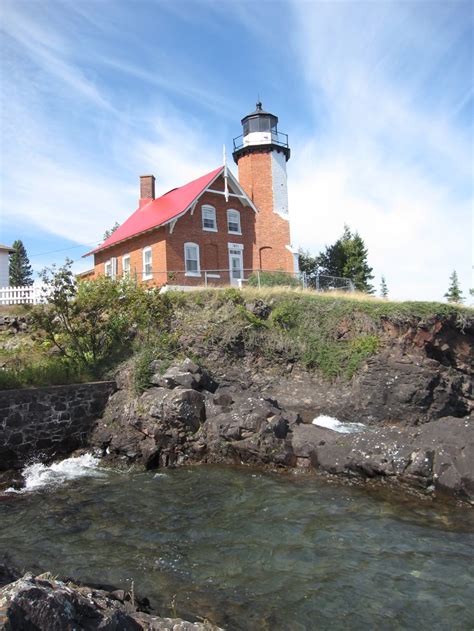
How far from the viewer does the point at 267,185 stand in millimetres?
29969

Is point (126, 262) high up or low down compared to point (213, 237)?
down

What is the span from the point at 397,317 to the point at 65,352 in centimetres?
1208

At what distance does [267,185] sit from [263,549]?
1025 inches

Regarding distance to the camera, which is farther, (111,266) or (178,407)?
(111,266)

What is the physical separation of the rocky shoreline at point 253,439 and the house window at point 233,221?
591 inches

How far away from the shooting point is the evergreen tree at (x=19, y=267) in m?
67.2

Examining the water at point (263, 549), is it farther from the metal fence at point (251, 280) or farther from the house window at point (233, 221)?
the house window at point (233, 221)

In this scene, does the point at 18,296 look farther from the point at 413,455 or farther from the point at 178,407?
the point at 413,455

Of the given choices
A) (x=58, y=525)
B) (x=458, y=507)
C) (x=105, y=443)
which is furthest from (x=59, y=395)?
(x=458, y=507)

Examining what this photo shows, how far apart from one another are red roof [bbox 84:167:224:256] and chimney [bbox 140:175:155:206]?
457mm

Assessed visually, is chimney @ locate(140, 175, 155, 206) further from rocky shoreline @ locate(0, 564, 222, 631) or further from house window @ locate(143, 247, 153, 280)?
rocky shoreline @ locate(0, 564, 222, 631)

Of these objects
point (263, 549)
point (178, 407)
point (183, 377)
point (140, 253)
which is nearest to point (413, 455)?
point (263, 549)

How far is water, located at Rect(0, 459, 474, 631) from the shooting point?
17.5 ft

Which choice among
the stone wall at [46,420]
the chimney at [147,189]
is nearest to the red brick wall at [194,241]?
the chimney at [147,189]
